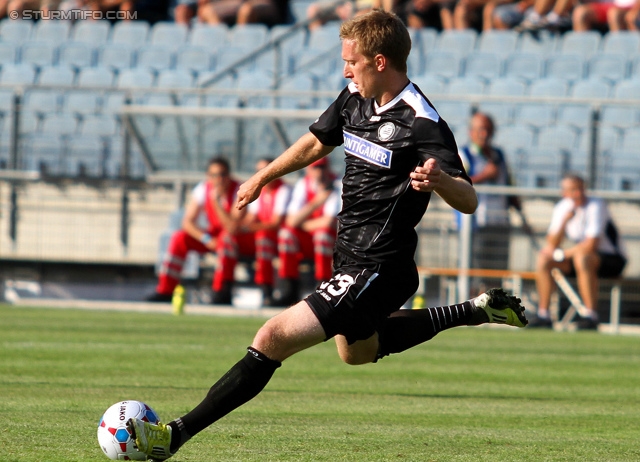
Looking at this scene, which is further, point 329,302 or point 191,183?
point 191,183

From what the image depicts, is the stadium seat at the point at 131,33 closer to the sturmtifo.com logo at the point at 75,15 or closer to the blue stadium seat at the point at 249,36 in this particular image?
the sturmtifo.com logo at the point at 75,15

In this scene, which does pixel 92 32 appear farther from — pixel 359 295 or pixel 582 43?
pixel 359 295

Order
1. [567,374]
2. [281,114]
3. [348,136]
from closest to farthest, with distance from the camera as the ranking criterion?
[348,136]
[567,374]
[281,114]

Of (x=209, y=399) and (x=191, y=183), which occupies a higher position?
(x=191, y=183)

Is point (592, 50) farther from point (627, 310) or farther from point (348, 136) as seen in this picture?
point (348, 136)

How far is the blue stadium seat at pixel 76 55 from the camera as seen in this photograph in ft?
70.3

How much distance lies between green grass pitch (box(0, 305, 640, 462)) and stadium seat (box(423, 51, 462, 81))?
308 inches

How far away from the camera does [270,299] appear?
14758mm

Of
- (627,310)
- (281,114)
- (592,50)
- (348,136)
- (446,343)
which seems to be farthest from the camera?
(592,50)

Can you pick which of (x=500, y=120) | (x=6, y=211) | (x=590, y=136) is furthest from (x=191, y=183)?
(x=590, y=136)

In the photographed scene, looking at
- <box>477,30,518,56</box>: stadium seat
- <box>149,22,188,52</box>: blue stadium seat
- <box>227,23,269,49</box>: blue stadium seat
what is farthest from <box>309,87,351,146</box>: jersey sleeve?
<box>149,22,188,52</box>: blue stadium seat

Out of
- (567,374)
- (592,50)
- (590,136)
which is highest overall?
(592,50)

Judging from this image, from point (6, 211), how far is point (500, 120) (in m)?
7.09

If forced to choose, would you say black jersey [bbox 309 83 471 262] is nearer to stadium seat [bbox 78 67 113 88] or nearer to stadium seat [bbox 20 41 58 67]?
stadium seat [bbox 78 67 113 88]
